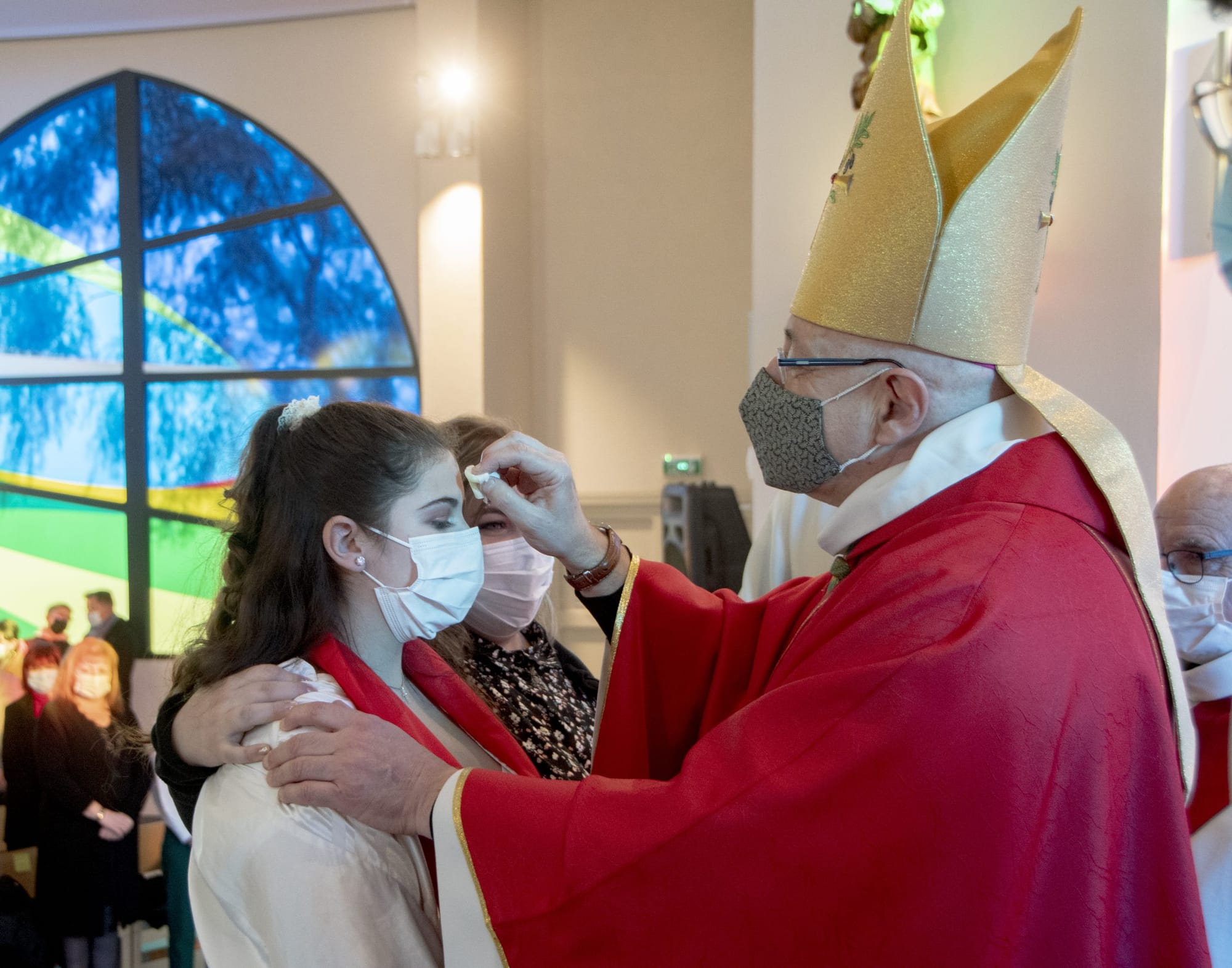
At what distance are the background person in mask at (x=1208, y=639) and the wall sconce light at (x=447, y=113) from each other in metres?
3.90

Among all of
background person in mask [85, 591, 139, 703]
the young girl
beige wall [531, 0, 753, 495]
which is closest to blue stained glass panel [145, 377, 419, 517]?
beige wall [531, 0, 753, 495]

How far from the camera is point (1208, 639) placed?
1.84 m

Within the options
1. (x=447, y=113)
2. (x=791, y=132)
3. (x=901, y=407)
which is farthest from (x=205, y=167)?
(x=901, y=407)

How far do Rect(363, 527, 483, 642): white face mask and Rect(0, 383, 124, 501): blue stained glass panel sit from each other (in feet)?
16.7

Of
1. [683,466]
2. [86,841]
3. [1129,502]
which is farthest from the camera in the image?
[683,466]

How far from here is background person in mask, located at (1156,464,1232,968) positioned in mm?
1664

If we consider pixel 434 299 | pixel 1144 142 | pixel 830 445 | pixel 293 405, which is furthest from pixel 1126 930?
pixel 434 299

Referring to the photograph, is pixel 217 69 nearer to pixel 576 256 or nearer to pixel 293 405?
pixel 576 256

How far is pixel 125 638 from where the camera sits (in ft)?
14.1

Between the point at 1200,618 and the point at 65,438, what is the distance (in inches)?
235

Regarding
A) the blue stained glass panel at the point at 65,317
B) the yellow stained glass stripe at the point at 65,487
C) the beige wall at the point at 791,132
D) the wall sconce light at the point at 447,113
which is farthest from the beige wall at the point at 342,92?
the beige wall at the point at 791,132

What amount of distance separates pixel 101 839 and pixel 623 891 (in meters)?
3.14

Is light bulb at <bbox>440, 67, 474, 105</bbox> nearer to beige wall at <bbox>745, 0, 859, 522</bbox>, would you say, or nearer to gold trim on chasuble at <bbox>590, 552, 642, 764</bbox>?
beige wall at <bbox>745, 0, 859, 522</bbox>

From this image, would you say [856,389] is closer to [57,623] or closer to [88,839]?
[88,839]
